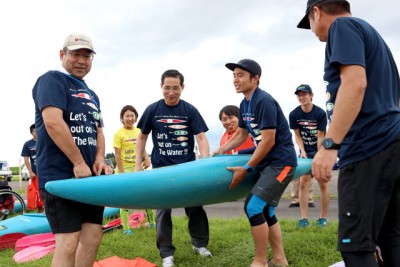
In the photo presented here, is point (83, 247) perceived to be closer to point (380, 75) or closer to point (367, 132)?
point (367, 132)

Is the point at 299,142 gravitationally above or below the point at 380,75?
below

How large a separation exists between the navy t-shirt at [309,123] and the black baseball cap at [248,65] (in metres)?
2.37

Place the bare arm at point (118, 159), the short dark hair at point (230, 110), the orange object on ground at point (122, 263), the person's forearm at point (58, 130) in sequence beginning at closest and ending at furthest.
A: the person's forearm at point (58, 130) < the orange object on ground at point (122, 263) < the short dark hair at point (230, 110) < the bare arm at point (118, 159)

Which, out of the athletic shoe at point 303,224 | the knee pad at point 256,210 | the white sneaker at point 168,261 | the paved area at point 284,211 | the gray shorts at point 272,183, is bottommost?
the paved area at point 284,211

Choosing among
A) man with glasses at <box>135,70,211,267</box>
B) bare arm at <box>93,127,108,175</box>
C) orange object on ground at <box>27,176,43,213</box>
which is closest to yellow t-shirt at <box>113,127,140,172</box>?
man with glasses at <box>135,70,211,267</box>

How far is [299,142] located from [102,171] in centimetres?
378

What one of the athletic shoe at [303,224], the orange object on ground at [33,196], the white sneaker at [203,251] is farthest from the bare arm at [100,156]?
the orange object on ground at [33,196]

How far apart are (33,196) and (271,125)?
7660 millimetres

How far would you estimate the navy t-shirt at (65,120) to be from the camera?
2822 mm

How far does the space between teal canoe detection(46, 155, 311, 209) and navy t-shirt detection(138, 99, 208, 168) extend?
2.57 ft

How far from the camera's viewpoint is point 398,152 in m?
2.12

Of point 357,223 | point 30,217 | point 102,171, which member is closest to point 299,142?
point 102,171

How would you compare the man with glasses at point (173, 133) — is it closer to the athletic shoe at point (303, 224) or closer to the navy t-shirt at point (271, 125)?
the navy t-shirt at point (271, 125)

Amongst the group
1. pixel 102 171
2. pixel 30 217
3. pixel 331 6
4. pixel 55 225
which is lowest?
pixel 30 217
